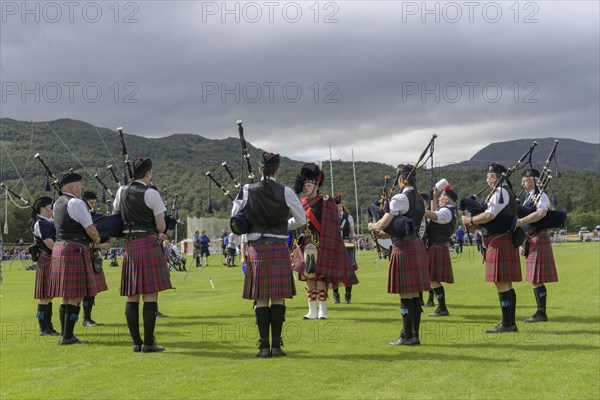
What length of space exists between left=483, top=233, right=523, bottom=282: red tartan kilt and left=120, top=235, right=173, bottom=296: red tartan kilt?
380cm

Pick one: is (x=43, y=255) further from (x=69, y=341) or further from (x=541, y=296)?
(x=541, y=296)

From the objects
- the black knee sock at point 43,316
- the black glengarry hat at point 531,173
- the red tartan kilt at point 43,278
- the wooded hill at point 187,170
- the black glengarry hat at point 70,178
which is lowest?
the black knee sock at point 43,316

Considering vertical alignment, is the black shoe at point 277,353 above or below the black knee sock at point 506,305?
below

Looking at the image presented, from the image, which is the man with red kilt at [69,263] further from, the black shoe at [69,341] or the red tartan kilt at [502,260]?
the red tartan kilt at [502,260]

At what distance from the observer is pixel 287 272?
645 centimetres

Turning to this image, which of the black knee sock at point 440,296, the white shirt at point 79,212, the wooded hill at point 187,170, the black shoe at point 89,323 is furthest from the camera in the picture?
the wooded hill at point 187,170

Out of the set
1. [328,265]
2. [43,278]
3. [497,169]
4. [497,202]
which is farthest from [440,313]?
[43,278]

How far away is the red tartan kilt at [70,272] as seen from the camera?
24.5 ft

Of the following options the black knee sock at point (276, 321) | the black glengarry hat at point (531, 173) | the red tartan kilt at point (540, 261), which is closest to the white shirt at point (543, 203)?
the black glengarry hat at point (531, 173)

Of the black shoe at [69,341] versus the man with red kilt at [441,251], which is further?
the man with red kilt at [441,251]

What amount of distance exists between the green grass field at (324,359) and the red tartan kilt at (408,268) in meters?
0.64

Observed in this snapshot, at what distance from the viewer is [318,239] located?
8.74 metres

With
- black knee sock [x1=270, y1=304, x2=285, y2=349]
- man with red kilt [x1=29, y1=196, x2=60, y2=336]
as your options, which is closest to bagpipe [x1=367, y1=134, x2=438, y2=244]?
black knee sock [x1=270, y1=304, x2=285, y2=349]

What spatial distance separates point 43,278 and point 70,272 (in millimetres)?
1207
